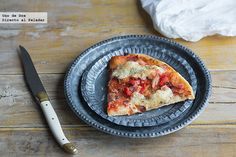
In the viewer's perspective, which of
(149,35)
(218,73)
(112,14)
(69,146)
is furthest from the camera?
(112,14)

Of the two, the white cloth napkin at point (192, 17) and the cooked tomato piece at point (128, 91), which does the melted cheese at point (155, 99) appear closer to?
the cooked tomato piece at point (128, 91)

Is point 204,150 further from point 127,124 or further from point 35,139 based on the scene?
point 35,139

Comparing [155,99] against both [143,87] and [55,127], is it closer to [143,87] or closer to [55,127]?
[143,87]

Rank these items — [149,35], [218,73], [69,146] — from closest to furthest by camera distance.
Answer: [69,146] < [218,73] < [149,35]

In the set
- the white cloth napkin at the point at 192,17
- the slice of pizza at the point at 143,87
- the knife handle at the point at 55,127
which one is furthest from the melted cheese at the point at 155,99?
the white cloth napkin at the point at 192,17

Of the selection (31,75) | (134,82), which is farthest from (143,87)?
(31,75)

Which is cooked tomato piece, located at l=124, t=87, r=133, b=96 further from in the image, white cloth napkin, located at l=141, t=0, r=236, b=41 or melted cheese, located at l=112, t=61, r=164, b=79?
white cloth napkin, located at l=141, t=0, r=236, b=41

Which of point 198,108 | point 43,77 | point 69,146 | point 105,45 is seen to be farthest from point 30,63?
point 198,108
